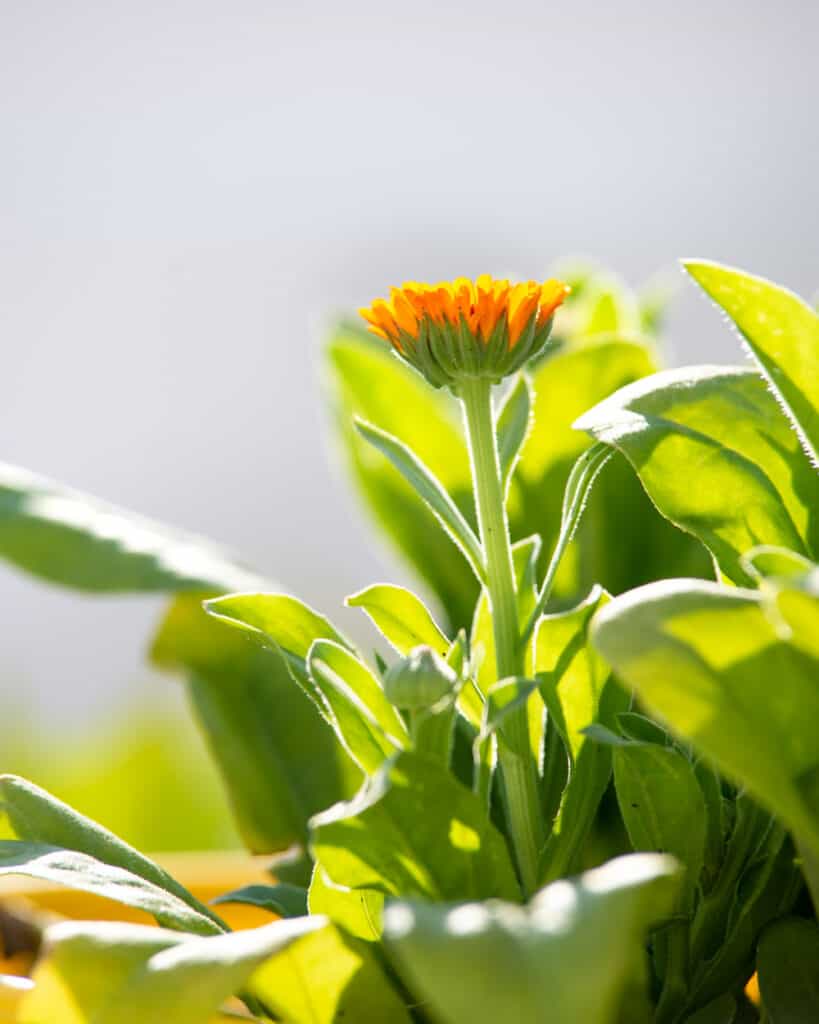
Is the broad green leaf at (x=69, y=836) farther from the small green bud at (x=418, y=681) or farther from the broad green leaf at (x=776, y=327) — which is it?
the broad green leaf at (x=776, y=327)

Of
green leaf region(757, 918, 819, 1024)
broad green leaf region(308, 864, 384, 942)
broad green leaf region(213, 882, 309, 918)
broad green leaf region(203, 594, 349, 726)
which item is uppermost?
broad green leaf region(203, 594, 349, 726)

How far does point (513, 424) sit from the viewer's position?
1.41 ft

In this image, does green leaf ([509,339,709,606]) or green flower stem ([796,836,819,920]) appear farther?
green leaf ([509,339,709,606])

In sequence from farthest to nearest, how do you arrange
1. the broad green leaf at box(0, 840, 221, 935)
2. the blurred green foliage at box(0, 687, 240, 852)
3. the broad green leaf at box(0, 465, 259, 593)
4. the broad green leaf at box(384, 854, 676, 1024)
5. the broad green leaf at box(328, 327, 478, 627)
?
the blurred green foliage at box(0, 687, 240, 852) < the broad green leaf at box(328, 327, 478, 627) < the broad green leaf at box(0, 465, 259, 593) < the broad green leaf at box(0, 840, 221, 935) < the broad green leaf at box(384, 854, 676, 1024)

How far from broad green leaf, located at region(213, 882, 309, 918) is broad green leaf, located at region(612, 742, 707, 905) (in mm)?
128

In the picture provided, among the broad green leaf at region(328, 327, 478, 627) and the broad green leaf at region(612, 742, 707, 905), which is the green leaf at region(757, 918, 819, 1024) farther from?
the broad green leaf at region(328, 327, 478, 627)

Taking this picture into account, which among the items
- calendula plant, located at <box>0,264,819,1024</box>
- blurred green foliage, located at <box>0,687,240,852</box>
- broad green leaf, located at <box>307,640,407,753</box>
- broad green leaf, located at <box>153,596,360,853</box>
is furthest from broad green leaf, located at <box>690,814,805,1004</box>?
blurred green foliage, located at <box>0,687,240,852</box>

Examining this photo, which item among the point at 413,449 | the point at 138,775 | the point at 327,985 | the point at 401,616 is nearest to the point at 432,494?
the point at 401,616

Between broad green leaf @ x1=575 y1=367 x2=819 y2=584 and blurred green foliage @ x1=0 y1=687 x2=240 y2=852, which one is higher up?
broad green leaf @ x1=575 y1=367 x2=819 y2=584

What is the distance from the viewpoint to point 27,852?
1.19 feet

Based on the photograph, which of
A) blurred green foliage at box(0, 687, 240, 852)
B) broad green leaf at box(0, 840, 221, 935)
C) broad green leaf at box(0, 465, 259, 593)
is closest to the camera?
broad green leaf at box(0, 840, 221, 935)

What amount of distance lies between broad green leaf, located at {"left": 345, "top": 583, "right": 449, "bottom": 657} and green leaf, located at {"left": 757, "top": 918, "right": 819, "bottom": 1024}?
13cm

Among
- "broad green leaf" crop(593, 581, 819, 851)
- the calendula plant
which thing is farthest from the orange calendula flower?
"broad green leaf" crop(593, 581, 819, 851)

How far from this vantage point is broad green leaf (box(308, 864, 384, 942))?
376mm
